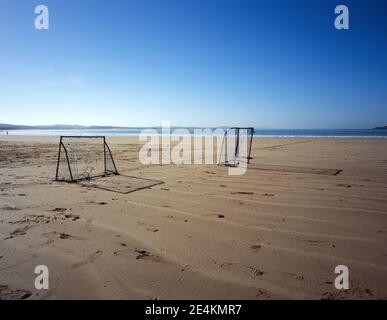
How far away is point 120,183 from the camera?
765 centimetres

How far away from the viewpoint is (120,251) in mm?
3582

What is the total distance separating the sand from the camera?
2816 mm

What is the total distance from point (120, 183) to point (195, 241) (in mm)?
4315

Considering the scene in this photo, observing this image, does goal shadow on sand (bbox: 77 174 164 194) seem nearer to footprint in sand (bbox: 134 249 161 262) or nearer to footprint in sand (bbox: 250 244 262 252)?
footprint in sand (bbox: 134 249 161 262)

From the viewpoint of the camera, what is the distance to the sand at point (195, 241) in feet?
9.24

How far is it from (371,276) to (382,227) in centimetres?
160

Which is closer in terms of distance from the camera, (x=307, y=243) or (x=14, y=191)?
(x=307, y=243)

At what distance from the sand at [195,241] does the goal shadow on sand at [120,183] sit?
375mm

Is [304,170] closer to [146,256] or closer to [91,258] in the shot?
[146,256]

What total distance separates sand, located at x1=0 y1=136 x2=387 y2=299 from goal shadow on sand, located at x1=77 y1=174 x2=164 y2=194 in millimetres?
375

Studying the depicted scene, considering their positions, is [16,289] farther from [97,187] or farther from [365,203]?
[365,203]

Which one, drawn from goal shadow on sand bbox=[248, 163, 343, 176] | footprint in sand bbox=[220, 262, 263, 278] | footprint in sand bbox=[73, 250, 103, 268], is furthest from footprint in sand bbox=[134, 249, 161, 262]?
goal shadow on sand bbox=[248, 163, 343, 176]

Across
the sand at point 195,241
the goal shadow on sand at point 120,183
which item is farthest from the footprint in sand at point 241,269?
the goal shadow on sand at point 120,183
